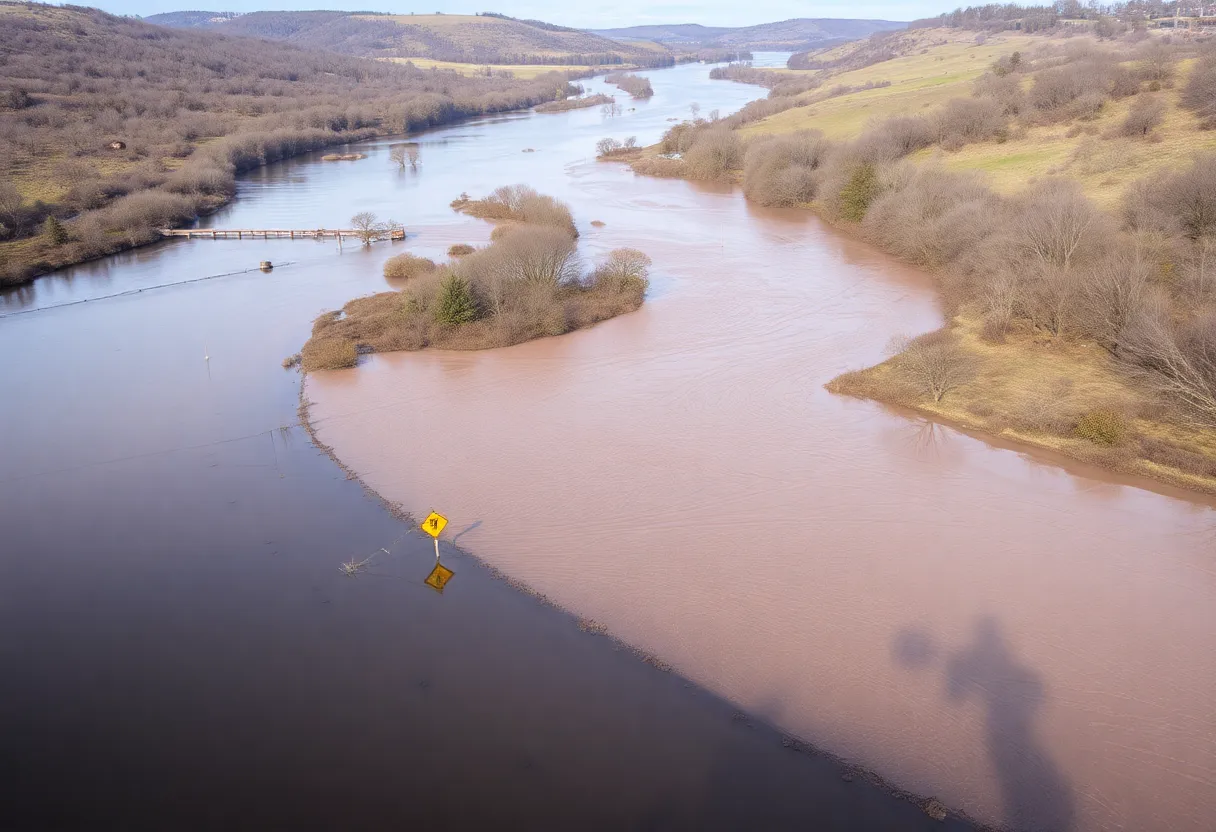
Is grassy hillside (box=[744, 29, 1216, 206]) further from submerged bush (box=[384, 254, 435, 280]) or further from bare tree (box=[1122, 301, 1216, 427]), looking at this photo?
submerged bush (box=[384, 254, 435, 280])

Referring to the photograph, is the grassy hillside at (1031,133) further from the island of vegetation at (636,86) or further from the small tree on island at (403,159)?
the island of vegetation at (636,86)

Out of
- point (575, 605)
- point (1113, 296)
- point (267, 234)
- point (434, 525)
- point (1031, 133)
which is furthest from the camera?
Answer: point (1031, 133)

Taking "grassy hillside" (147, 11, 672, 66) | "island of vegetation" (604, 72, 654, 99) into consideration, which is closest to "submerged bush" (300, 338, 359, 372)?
"island of vegetation" (604, 72, 654, 99)

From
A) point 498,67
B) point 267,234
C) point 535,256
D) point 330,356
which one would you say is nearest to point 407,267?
point 535,256

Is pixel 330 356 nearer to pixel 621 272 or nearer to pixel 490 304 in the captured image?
pixel 490 304

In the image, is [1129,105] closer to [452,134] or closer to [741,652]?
[741,652]

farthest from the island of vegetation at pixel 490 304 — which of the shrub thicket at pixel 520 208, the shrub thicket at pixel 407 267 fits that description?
the shrub thicket at pixel 520 208
